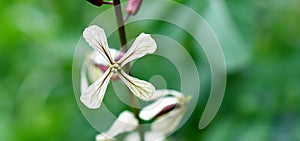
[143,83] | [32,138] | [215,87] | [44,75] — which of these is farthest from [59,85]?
[143,83]

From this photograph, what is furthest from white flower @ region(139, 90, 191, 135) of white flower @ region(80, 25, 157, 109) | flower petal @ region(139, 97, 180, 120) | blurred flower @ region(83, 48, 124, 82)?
white flower @ region(80, 25, 157, 109)

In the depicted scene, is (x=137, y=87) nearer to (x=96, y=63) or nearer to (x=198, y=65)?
(x=96, y=63)

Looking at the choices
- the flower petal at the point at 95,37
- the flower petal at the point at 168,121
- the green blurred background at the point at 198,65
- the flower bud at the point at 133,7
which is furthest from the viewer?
the green blurred background at the point at 198,65

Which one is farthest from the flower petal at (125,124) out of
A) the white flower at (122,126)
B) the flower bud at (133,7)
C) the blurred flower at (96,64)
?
the flower bud at (133,7)

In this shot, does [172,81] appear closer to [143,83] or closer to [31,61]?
[31,61]

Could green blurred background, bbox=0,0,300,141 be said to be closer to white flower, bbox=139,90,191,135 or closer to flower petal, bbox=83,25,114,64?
white flower, bbox=139,90,191,135

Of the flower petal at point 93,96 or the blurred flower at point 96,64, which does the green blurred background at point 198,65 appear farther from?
the flower petal at point 93,96
